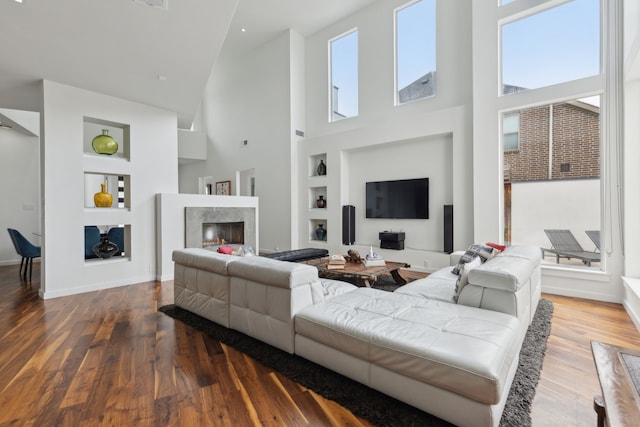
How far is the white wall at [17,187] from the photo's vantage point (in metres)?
6.25

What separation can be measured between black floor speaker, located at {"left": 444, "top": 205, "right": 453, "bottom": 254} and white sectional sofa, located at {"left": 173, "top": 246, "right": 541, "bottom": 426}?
2.07 metres

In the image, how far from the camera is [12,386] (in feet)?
6.30

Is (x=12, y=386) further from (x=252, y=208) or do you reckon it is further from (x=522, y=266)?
(x=252, y=208)

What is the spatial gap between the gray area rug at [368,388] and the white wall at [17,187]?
20.4ft

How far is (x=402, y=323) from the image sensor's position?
1.81 metres

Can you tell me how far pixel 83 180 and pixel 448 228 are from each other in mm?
5381

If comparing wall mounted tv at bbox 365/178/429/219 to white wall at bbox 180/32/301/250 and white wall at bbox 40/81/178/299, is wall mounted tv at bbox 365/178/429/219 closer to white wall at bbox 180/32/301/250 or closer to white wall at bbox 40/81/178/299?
white wall at bbox 180/32/301/250

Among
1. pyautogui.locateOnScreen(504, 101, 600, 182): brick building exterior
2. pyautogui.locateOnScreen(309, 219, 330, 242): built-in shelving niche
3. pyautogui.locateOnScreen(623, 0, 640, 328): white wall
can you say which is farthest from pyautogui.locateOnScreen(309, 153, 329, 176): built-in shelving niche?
pyautogui.locateOnScreen(623, 0, 640, 328): white wall

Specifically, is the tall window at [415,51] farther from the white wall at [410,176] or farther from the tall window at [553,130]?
the tall window at [553,130]

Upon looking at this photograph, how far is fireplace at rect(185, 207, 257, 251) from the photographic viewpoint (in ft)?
17.3

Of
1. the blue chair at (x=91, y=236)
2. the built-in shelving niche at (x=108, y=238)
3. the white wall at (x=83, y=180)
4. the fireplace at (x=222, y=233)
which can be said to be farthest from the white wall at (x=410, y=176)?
the blue chair at (x=91, y=236)

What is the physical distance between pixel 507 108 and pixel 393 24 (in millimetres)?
2906

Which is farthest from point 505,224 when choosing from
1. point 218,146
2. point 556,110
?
point 218,146

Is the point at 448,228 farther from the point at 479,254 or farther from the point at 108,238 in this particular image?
the point at 108,238
